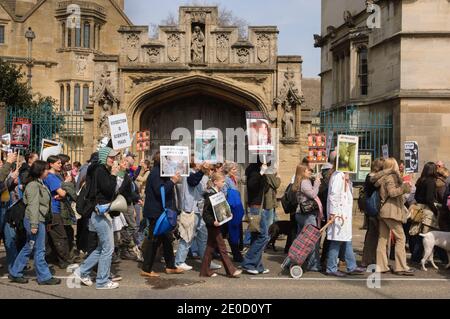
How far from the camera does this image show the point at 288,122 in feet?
52.6

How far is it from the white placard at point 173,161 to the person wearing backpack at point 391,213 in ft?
9.78

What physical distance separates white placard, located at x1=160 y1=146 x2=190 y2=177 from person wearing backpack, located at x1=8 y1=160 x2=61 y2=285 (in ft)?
5.63

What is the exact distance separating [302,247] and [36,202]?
392cm

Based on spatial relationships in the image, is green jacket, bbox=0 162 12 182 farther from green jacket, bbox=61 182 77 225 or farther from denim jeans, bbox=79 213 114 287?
denim jeans, bbox=79 213 114 287

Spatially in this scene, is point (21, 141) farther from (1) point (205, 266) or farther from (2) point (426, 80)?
(2) point (426, 80)

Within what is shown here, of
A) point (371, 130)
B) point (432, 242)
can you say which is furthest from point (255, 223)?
point (371, 130)

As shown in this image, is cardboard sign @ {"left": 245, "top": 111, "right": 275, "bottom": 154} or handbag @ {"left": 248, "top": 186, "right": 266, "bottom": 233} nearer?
handbag @ {"left": 248, "top": 186, "right": 266, "bottom": 233}

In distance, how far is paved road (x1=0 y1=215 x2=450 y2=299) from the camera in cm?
735

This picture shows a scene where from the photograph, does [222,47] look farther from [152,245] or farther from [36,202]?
[36,202]

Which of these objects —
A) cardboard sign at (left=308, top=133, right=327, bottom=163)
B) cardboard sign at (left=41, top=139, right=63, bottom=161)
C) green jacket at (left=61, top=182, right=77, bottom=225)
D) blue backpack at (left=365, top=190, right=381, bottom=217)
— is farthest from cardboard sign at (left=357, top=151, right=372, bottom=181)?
green jacket at (left=61, top=182, right=77, bottom=225)

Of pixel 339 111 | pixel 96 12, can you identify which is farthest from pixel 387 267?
pixel 96 12

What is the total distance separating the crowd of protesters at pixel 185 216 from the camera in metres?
7.84

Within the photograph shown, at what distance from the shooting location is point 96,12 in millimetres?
38562

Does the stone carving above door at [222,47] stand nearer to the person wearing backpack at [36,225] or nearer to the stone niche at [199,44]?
the stone niche at [199,44]
